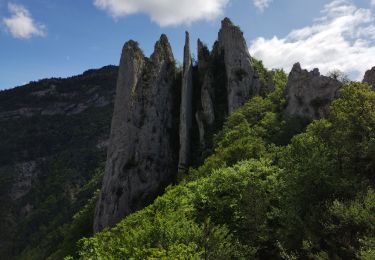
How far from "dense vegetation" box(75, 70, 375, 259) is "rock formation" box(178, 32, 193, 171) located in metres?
24.8

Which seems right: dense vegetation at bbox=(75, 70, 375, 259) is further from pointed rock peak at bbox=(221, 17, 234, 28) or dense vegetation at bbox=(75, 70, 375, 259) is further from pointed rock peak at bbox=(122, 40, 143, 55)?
pointed rock peak at bbox=(221, 17, 234, 28)

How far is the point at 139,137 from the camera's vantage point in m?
74.3

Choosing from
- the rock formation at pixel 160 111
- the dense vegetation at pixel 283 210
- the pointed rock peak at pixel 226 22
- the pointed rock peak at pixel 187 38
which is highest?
the pointed rock peak at pixel 226 22

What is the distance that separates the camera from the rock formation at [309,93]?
60438mm

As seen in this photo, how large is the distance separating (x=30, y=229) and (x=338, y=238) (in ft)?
509

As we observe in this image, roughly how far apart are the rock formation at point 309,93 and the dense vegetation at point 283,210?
53.0 feet

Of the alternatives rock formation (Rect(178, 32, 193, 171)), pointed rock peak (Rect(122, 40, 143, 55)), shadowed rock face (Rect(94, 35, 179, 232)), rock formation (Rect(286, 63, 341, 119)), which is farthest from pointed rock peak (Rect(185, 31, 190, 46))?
rock formation (Rect(286, 63, 341, 119))

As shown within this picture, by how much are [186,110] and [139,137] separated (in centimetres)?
913

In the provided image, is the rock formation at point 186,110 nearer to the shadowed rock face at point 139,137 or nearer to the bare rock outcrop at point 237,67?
the shadowed rock face at point 139,137

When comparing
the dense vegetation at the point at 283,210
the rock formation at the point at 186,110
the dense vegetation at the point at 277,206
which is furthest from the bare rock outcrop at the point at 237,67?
the dense vegetation at the point at 283,210

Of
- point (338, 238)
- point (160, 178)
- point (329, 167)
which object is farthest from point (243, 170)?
point (160, 178)

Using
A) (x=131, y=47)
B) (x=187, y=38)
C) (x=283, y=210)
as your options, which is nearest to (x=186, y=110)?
(x=187, y=38)

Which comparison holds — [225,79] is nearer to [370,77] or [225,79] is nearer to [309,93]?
[309,93]

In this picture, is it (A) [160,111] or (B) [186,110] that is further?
(A) [160,111]
